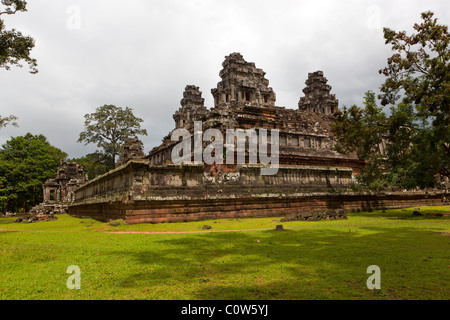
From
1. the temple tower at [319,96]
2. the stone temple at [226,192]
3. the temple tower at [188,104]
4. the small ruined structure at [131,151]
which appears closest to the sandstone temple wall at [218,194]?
the stone temple at [226,192]

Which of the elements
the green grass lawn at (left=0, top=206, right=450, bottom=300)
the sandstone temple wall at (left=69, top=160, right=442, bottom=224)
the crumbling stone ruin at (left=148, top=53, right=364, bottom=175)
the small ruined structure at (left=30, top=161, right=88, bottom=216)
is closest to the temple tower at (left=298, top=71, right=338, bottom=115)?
the crumbling stone ruin at (left=148, top=53, right=364, bottom=175)

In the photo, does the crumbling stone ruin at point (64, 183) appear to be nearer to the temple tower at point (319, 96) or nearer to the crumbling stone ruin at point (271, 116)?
the crumbling stone ruin at point (271, 116)

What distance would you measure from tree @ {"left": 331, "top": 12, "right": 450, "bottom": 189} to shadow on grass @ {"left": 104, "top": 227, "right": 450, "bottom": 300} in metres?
7.76

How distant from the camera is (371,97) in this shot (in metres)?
15.6

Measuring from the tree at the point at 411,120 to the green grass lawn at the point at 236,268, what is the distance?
288 inches

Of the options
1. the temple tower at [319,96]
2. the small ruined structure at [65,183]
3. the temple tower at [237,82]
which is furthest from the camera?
the temple tower at [319,96]

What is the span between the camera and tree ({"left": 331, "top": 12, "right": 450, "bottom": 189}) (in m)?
12.6

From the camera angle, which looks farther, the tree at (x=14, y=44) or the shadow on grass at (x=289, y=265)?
the tree at (x=14, y=44)

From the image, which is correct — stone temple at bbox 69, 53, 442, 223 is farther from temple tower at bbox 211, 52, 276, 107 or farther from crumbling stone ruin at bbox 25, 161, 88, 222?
temple tower at bbox 211, 52, 276, 107

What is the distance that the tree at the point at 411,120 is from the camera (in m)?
12.6

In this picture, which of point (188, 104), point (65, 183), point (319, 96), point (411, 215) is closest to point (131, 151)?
point (65, 183)

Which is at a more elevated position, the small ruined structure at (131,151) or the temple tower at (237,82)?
the temple tower at (237,82)
